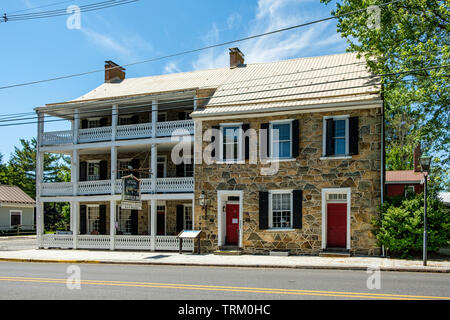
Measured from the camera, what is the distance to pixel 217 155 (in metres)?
20.3

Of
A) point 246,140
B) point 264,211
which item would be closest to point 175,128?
point 246,140

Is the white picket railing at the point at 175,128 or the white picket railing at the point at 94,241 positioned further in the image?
the white picket railing at the point at 94,241

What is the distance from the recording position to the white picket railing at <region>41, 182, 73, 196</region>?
80.2 feet

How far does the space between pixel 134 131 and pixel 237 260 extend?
32.2 ft

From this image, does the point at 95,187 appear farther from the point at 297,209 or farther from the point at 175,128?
the point at 297,209

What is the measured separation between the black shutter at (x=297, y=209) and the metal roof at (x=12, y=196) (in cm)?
3011

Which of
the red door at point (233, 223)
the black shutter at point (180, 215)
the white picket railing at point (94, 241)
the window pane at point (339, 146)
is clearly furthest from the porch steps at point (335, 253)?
the white picket railing at point (94, 241)

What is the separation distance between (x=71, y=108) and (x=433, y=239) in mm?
19105

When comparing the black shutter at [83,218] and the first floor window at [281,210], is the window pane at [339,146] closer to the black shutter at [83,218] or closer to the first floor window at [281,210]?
the first floor window at [281,210]

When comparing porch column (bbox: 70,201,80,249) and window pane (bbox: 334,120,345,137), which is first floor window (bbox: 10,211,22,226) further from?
window pane (bbox: 334,120,345,137)

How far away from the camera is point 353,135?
1786 cm

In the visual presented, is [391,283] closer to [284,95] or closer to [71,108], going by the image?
[284,95]

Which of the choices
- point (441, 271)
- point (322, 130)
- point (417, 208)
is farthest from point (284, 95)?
point (441, 271)

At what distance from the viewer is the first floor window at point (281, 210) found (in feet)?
62.8
